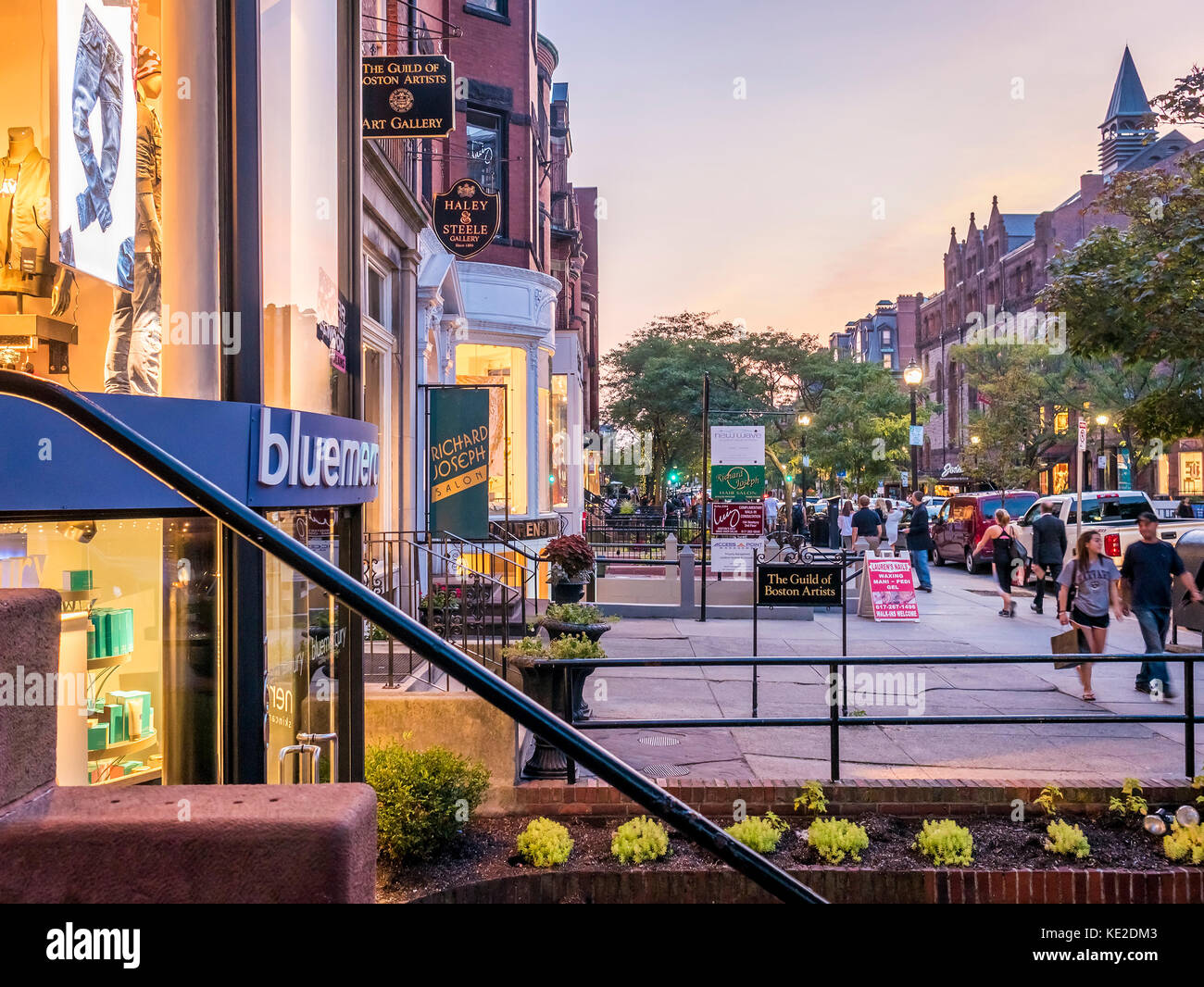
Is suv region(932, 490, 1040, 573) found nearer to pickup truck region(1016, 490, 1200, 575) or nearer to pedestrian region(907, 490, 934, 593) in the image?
pickup truck region(1016, 490, 1200, 575)

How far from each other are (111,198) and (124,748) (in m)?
2.62

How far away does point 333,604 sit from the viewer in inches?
234

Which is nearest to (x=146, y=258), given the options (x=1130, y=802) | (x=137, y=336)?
(x=137, y=336)

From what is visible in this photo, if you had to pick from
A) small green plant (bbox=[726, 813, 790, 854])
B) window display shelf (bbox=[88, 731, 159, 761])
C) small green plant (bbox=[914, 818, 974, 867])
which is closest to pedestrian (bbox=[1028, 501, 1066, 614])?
small green plant (bbox=[914, 818, 974, 867])

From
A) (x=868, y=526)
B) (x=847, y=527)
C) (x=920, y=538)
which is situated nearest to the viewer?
(x=920, y=538)

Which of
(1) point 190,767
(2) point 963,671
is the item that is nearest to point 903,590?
(2) point 963,671

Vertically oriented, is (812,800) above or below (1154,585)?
below

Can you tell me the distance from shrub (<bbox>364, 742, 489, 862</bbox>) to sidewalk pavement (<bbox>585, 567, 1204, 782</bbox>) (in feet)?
6.36

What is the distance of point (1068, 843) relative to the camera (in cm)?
576

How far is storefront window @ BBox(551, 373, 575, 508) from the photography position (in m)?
27.9

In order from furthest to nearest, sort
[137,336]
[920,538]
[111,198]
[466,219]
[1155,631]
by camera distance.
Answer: [920,538] → [466,219] → [1155,631] → [137,336] → [111,198]

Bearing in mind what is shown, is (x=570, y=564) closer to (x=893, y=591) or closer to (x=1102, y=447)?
(x=893, y=591)
